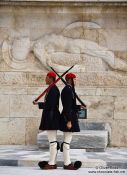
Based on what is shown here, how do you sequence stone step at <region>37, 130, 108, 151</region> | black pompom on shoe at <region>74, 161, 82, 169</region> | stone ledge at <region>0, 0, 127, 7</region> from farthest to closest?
stone ledge at <region>0, 0, 127, 7</region>
stone step at <region>37, 130, 108, 151</region>
black pompom on shoe at <region>74, 161, 82, 169</region>

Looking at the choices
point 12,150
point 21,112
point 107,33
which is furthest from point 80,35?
point 12,150

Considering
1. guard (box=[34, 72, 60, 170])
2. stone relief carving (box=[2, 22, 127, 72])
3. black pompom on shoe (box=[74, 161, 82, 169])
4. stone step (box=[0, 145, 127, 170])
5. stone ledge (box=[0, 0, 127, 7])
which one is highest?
stone ledge (box=[0, 0, 127, 7])

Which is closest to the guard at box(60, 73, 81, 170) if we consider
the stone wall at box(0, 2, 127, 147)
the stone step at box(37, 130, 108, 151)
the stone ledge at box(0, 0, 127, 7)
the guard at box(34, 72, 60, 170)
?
the guard at box(34, 72, 60, 170)

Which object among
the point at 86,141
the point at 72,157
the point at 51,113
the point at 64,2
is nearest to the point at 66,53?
the point at 64,2

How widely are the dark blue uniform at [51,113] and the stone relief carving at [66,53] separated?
3.75m

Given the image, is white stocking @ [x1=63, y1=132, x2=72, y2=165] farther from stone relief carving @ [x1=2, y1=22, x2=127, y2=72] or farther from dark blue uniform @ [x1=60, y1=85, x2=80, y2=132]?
stone relief carving @ [x1=2, y1=22, x2=127, y2=72]

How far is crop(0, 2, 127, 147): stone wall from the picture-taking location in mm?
11359

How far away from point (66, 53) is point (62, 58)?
16 centimetres

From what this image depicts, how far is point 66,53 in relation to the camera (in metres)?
11.5

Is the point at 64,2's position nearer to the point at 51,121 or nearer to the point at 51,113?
the point at 51,113

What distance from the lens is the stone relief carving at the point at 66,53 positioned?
11461 mm

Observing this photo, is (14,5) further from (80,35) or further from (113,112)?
(113,112)

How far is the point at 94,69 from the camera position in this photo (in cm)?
1148

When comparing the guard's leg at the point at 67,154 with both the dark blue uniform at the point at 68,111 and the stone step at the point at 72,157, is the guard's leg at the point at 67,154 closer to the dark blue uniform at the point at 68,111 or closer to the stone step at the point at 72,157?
the dark blue uniform at the point at 68,111
